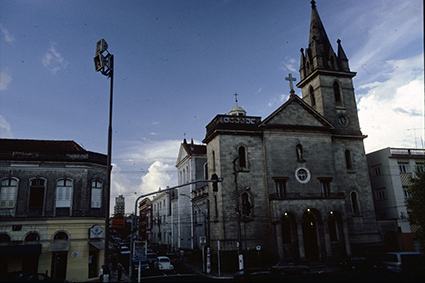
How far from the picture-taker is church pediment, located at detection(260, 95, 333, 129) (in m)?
37.4

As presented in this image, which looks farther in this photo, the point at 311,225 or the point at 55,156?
the point at 311,225

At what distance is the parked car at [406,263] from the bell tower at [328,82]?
1756 cm

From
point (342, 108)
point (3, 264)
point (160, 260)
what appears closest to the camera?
point (3, 264)

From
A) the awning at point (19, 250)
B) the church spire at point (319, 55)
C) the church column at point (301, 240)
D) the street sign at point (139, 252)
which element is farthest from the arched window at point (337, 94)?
the awning at point (19, 250)

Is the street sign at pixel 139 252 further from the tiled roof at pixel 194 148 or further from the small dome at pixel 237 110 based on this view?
the small dome at pixel 237 110

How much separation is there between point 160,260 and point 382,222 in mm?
24925

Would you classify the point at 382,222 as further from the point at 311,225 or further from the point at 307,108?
the point at 307,108

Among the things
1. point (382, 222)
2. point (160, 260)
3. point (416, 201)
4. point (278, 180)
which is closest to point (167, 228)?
point (160, 260)

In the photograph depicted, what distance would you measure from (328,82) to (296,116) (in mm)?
7309

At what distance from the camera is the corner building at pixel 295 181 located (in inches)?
1304

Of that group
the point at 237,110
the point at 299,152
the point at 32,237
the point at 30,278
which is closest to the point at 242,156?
the point at 299,152

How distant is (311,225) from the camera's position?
35312mm

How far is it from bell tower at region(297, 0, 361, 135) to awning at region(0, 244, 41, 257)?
32.5 m

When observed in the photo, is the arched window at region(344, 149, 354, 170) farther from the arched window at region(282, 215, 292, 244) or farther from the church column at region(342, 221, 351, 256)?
the arched window at region(282, 215, 292, 244)
